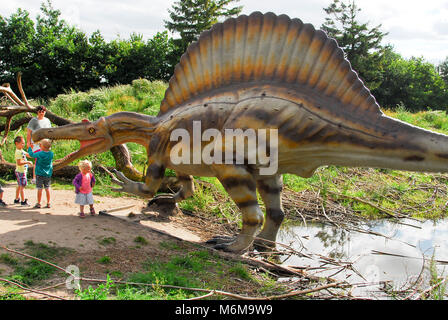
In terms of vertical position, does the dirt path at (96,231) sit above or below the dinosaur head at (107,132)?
below

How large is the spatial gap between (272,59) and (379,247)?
2282 mm

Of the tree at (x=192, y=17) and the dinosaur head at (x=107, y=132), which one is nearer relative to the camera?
the dinosaur head at (x=107, y=132)

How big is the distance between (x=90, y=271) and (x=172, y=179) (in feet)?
9.17

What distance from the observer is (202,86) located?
3.68 meters

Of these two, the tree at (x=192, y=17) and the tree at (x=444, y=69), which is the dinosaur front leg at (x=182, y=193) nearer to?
the tree at (x=192, y=17)

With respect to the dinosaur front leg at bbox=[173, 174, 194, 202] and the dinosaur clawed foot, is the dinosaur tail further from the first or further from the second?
the dinosaur clawed foot

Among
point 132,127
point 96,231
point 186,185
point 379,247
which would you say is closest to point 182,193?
point 186,185

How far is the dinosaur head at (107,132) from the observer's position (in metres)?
4.08

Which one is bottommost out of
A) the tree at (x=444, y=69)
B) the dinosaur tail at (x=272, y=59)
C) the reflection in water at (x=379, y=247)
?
the reflection in water at (x=379, y=247)

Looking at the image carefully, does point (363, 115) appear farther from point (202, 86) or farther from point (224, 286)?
point (224, 286)

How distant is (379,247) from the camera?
413 cm

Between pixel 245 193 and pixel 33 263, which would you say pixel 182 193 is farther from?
pixel 33 263

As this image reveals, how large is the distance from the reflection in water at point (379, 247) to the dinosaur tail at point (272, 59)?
1380 mm

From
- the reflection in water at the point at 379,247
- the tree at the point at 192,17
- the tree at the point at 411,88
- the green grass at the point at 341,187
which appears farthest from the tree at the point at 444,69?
the reflection in water at the point at 379,247
